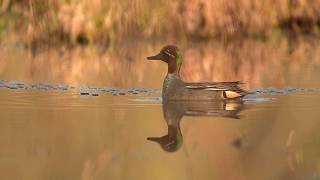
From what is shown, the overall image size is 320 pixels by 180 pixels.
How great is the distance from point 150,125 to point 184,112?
1.08 m

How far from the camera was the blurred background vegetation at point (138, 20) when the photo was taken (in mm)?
19297

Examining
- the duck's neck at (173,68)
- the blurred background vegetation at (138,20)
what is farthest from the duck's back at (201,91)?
the blurred background vegetation at (138,20)

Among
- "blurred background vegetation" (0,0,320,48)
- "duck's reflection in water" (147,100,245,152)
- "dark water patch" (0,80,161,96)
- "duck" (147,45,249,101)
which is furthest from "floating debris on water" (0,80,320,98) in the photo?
"blurred background vegetation" (0,0,320,48)

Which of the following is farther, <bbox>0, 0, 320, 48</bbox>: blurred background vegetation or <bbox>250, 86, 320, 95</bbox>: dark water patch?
<bbox>0, 0, 320, 48</bbox>: blurred background vegetation

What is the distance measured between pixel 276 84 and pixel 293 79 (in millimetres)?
722

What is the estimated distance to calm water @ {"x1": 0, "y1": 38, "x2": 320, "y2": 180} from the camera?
293 inches

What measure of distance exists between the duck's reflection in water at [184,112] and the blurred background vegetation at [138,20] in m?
8.34

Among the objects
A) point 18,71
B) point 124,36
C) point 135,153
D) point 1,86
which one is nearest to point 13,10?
point 124,36

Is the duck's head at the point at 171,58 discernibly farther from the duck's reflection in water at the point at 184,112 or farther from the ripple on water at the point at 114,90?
the duck's reflection in water at the point at 184,112

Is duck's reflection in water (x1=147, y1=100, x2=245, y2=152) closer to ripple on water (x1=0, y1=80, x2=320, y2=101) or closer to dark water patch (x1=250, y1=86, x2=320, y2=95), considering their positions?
ripple on water (x1=0, y1=80, x2=320, y2=101)

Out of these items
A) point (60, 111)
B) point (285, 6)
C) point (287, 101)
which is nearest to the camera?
point (60, 111)

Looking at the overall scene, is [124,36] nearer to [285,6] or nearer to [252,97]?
[285,6]

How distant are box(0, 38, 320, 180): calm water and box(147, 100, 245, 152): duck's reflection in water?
0.01 metres

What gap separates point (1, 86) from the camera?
12875 mm
